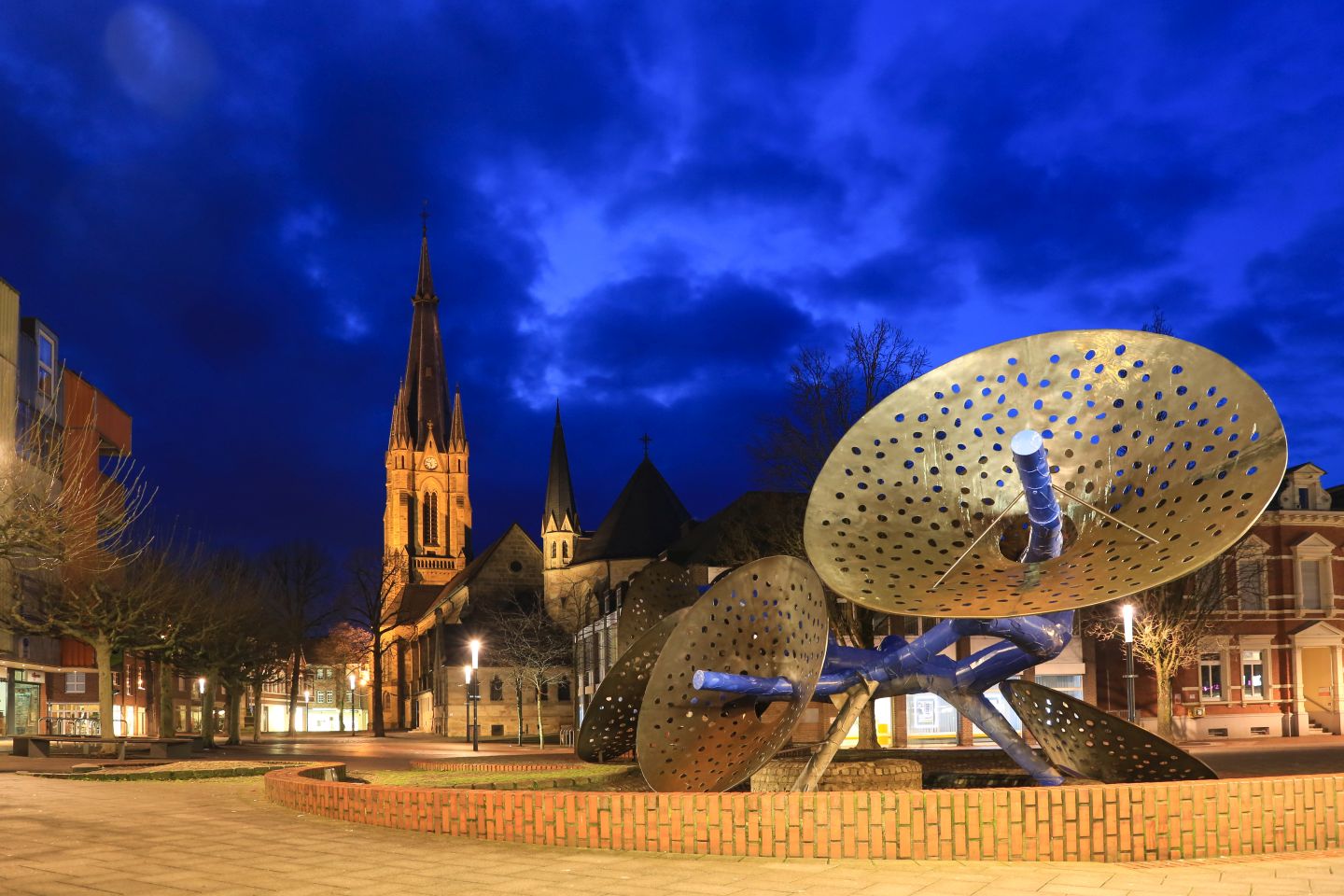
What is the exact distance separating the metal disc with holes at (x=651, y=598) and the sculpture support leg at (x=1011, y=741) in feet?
18.2

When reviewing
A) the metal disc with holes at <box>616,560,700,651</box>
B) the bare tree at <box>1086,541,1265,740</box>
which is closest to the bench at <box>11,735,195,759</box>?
the metal disc with holes at <box>616,560,700,651</box>

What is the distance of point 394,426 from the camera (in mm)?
144625

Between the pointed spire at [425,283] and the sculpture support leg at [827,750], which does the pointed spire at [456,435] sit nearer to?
the pointed spire at [425,283]

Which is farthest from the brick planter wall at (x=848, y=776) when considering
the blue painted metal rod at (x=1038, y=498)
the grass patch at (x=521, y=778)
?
the blue painted metal rod at (x=1038, y=498)

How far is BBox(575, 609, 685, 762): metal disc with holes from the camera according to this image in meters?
16.1

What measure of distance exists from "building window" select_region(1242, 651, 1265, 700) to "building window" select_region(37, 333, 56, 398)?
167ft

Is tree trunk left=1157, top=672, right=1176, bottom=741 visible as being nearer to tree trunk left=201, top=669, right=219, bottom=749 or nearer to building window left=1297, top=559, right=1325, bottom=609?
building window left=1297, top=559, right=1325, bottom=609

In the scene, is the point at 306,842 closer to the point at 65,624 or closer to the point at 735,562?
the point at 65,624

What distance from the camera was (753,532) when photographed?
50.2m

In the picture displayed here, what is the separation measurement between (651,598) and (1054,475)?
310 inches

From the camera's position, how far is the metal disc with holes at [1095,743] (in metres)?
13.2

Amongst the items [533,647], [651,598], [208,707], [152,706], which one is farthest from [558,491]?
[651,598]

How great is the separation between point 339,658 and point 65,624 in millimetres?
73289

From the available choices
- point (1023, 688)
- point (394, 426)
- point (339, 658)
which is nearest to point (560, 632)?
point (339, 658)
